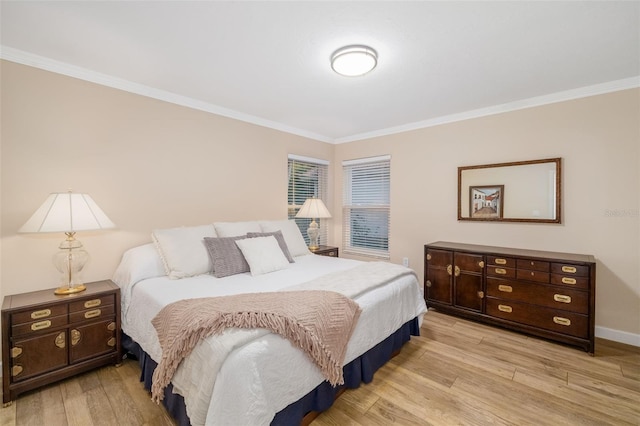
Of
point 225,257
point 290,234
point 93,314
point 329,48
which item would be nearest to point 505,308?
point 290,234

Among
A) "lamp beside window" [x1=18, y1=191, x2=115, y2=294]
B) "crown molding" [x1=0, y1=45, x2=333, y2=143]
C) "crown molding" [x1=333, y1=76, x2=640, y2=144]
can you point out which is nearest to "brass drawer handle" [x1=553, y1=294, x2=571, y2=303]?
"crown molding" [x1=333, y1=76, x2=640, y2=144]

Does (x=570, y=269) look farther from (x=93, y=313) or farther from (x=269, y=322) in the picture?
(x=93, y=313)

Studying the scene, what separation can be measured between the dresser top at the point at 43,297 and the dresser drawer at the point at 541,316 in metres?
3.49

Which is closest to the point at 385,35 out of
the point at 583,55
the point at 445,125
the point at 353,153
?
the point at 583,55

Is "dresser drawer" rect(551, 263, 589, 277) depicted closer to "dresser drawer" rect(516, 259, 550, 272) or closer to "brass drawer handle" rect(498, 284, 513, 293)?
"dresser drawer" rect(516, 259, 550, 272)

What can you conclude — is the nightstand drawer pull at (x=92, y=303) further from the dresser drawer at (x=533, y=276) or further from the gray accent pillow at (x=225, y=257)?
the dresser drawer at (x=533, y=276)

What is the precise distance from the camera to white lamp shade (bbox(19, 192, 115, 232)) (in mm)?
1875

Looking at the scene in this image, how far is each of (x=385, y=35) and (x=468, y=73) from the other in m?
0.98

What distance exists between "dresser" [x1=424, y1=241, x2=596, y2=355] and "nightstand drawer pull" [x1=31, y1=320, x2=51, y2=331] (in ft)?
11.3

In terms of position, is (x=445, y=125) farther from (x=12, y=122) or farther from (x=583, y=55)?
(x=12, y=122)

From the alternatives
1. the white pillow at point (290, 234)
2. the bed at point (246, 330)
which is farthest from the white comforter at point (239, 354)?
the white pillow at point (290, 234)

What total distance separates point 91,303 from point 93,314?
3.4 inches

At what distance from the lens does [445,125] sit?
352 centimetres

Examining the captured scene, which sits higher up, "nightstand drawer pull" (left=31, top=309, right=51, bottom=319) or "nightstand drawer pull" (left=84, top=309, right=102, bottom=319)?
"nightstand drawer pull" (left=31, top=309, right=51, bottom=319)
